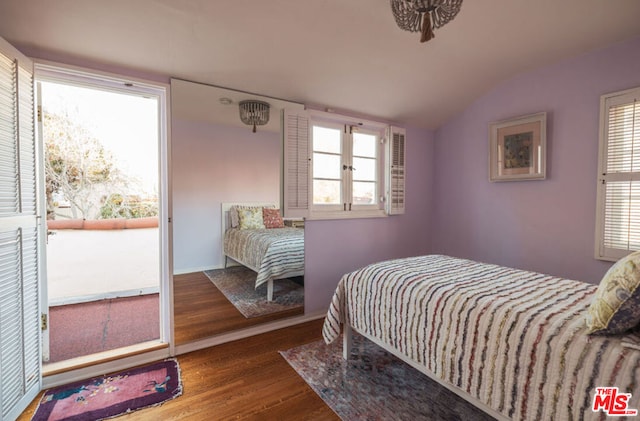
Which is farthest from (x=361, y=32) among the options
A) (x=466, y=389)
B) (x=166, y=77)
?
(x=466, y=389)

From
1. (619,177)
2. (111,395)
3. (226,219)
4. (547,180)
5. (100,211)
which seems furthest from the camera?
(100,211)

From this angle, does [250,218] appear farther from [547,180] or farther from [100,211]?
[547,180]

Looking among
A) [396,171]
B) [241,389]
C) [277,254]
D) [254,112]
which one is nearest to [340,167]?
[396,171]

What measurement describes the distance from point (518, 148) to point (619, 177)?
0.81 meters

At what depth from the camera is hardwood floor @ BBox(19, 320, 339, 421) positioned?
1.69 meters

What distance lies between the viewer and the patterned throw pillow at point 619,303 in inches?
40.7

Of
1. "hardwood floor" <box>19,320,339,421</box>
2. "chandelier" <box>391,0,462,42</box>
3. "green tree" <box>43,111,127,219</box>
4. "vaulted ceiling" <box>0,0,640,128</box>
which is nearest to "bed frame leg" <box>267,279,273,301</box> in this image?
"hardwood floor" <box>19,320,339,421</box>

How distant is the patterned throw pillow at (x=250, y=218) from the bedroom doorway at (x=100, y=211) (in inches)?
39.5

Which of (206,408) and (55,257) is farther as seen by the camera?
(55,257)

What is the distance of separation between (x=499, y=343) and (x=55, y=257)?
14.6ft

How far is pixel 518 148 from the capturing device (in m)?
2.90

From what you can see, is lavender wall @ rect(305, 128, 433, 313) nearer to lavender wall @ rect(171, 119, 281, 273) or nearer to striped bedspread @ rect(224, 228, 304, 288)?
striped bedspread @ rect(224, 228, 304, 288)

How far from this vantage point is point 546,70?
8.86ft

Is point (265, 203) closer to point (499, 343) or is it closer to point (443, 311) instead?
point (443, 311)
